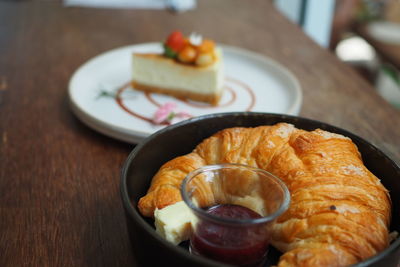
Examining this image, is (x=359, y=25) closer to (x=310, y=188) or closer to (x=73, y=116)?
(x=73, y=116)

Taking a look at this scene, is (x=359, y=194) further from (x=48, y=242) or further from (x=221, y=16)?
(x=221, y=16)

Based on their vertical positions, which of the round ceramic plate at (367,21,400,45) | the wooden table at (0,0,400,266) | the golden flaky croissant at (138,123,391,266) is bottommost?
the round ceramic plate at (367,21,400,45)

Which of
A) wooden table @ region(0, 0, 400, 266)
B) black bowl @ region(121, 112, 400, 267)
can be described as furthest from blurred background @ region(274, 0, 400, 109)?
black bowl @ region(121, 112, 400, 267)

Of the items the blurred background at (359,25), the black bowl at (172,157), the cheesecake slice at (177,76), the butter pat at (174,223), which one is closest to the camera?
the black bowl at (172,157)

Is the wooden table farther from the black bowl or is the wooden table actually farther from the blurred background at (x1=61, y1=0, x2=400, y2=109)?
the blurred background at (x1=61, y1=0, x2=400, y2=109)

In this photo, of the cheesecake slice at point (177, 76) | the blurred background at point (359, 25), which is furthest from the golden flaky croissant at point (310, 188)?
the blurred background at point (359, 25)

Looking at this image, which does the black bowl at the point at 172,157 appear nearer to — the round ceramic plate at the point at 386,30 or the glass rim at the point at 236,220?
the glass rim at the point at 236,220
